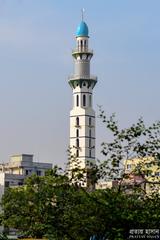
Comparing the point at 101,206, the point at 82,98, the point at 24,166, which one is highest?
the point at 82,98

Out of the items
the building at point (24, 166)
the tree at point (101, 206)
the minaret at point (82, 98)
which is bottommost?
the tree at point (101, 206)

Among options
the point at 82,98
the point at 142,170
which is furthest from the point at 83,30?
the point at 142,170

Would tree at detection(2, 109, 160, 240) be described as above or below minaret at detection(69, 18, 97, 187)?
below

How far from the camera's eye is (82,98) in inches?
4636

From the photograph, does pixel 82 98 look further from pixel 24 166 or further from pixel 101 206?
pixel 101 206

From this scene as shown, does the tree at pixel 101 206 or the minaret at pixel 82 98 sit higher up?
the minaret at pixel 82 98

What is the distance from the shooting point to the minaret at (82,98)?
11556 cm

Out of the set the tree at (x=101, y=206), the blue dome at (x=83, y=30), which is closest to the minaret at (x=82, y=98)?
the blue dome at (x=83, y=30)

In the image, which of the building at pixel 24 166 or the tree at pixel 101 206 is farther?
the building at pixel 24 166

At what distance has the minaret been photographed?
11556 centimetres

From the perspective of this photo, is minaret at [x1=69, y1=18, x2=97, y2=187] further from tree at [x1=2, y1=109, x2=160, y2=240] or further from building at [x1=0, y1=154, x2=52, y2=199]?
tree at [x1=2, y1=109, x2=160, y2=240]

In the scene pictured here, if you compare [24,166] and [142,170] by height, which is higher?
[24,166]

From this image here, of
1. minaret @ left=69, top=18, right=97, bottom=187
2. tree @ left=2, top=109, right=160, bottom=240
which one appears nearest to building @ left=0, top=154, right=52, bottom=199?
minaret @ left=69, top=18, right=97, bottom=187

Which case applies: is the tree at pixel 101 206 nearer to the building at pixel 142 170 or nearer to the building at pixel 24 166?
the building at pixel 142 170
